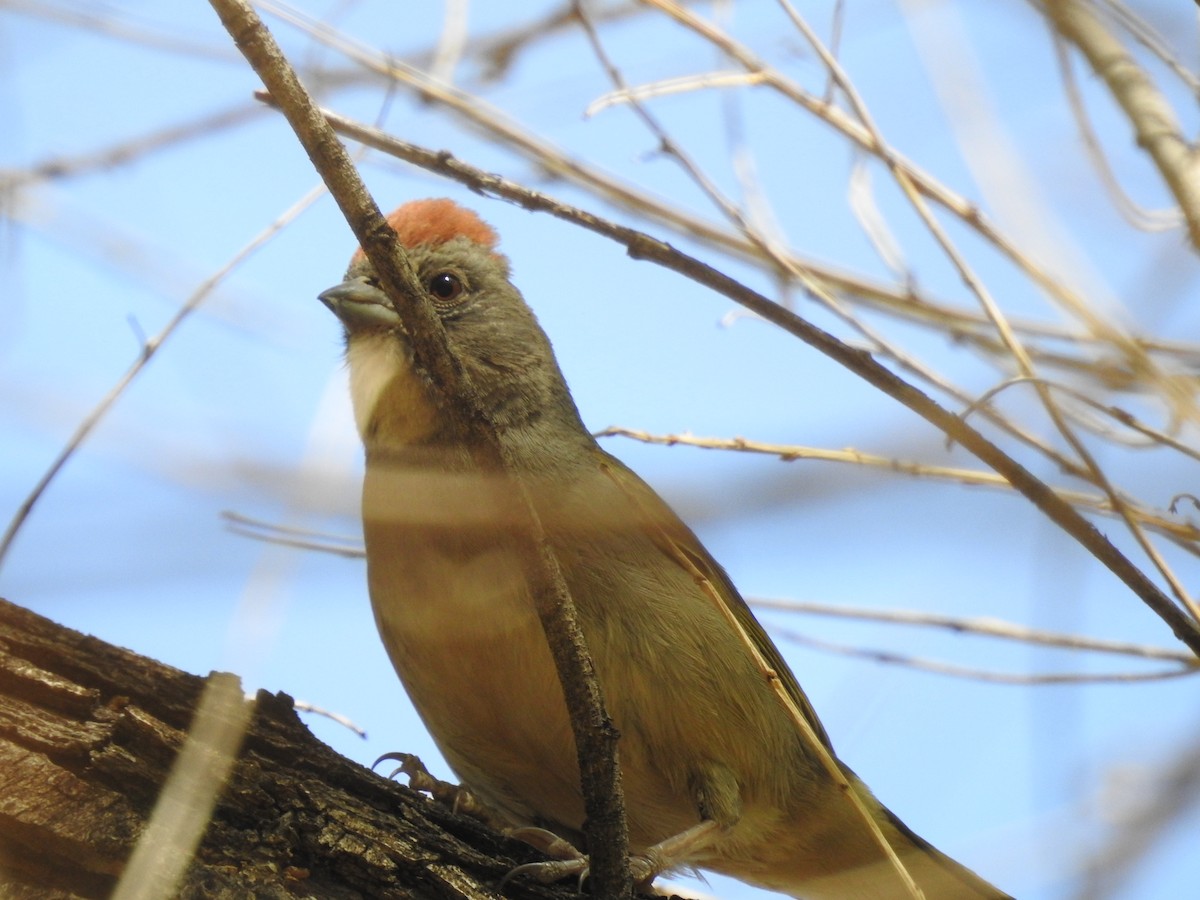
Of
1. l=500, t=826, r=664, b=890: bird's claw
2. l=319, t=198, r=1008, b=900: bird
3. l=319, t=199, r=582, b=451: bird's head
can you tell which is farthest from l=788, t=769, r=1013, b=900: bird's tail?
l=319, t=199, r=582, b=451: bird's head

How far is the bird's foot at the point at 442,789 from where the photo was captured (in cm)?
394

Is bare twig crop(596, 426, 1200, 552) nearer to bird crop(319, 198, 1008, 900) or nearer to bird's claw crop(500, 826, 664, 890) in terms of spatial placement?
bird crop(319, 198, 1008, 900)

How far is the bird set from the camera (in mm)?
3568

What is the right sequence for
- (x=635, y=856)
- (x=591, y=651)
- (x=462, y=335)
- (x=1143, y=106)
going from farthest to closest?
1. (x=462, y=335)
2. (x=591, y=651)
3. (x=635, y=856)
4. (x=1143, y=106)

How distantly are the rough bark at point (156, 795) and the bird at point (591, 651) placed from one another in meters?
0.53

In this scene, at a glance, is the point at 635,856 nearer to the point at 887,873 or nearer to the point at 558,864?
the point at 558,864

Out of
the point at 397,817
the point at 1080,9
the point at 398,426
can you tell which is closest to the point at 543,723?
the point at 397,817

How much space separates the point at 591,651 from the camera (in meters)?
3.58

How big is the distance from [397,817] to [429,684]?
703 millimetres

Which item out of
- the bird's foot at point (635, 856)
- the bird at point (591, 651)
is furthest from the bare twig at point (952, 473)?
the bird's foot at point (635, 856)

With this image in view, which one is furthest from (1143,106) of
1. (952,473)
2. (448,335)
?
(448,335)

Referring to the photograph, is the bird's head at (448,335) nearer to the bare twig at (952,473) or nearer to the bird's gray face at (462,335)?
the bird's gray face at (462,335)

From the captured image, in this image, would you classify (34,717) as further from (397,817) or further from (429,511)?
(429,511)

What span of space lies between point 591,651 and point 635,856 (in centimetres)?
59
